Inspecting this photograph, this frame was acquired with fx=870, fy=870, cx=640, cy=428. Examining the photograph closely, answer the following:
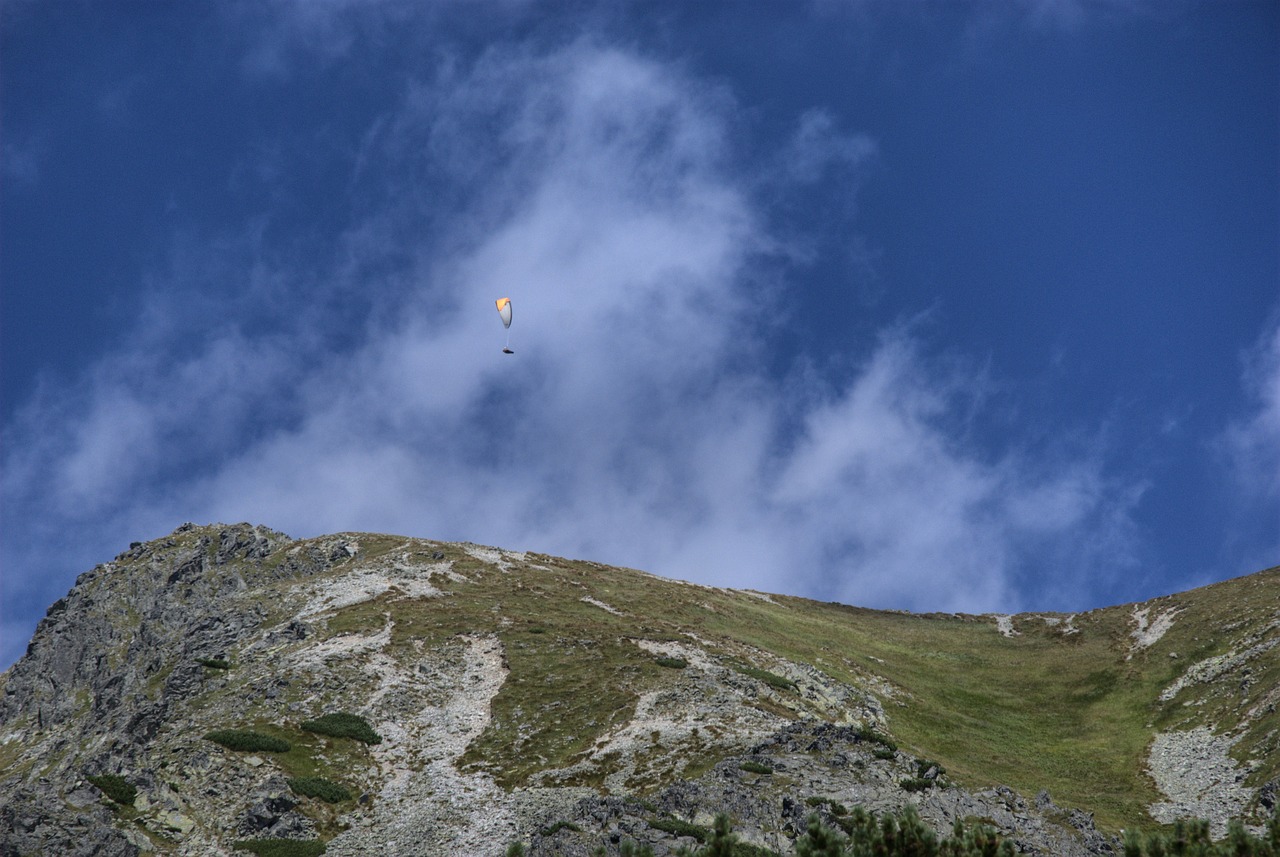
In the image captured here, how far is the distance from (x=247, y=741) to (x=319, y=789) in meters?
6.06

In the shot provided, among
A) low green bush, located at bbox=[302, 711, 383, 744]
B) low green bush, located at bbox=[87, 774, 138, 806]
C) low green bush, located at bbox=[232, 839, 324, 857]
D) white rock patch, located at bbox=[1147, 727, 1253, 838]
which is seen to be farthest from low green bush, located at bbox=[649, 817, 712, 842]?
white rock patch, located at bbox=[1147, 727, 1253, 838]

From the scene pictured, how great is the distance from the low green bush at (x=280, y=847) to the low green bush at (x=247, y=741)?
26.2 ft

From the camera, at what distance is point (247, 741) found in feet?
158

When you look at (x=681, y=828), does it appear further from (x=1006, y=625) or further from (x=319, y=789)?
(x=1006, y=625)

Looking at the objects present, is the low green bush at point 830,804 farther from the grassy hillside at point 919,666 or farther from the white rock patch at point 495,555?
the white rock patch at point 495,555

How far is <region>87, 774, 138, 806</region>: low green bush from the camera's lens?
42.2 m

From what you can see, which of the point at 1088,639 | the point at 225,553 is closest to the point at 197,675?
the point at 225,553

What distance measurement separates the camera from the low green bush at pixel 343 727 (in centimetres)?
5234

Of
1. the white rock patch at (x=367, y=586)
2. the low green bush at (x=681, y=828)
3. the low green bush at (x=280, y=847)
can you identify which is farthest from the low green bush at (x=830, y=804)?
the white rock patch at (x=367, y=586)

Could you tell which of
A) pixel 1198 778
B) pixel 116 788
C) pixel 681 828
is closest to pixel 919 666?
pixel 1198 778

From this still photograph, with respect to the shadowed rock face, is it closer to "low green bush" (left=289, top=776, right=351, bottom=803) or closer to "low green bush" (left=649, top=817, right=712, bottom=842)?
"low green bush" (left=649, top=817, right=712, bottom=842)

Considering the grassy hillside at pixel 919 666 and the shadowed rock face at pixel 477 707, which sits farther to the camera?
the grassy hillside at pixel 919 666

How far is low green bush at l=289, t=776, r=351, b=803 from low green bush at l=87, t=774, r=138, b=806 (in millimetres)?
7337

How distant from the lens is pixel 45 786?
4659 centimetres
